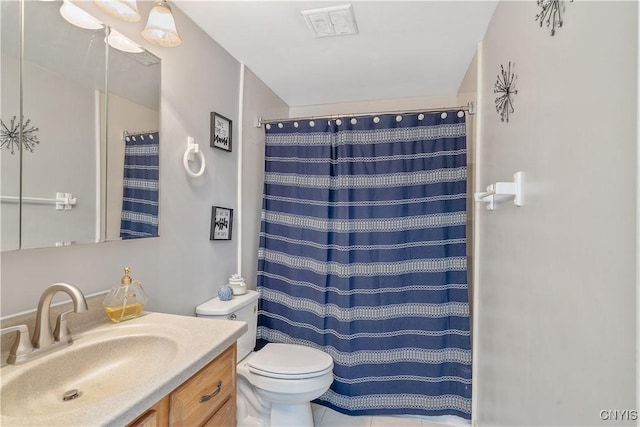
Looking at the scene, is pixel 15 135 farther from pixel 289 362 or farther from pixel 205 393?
pixel 289 362

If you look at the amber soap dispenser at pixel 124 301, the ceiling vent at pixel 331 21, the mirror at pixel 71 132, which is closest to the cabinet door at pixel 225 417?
the amber soap dispenser at pixel 124 301

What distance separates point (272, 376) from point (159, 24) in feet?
5.59

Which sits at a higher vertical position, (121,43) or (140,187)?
(121,43)

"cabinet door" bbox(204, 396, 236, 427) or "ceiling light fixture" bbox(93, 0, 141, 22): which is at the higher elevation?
"ceiling light fixture" bbox(93, 0, 141, 22)

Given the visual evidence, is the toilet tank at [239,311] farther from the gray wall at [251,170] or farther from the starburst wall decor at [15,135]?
the starburst wall decor at [15,135]

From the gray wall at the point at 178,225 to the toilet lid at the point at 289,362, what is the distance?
0.48 metres

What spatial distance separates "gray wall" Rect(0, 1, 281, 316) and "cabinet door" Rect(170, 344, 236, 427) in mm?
544

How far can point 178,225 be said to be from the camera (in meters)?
1.56

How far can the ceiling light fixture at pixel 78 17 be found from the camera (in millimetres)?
1025

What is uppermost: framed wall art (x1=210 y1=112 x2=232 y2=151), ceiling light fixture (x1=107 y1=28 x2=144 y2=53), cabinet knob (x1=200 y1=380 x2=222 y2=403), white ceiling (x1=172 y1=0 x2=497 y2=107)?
white ceiling (x1=172 y1=0 x2=497 y2=107)

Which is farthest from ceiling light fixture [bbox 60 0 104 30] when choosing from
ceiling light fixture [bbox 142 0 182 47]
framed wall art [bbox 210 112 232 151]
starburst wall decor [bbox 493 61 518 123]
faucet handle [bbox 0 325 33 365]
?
starburst wall decor [bbox 493 61 518 123]

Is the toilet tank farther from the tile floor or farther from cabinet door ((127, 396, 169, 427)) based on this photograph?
cabinet door ((127, 396, 169, 427))

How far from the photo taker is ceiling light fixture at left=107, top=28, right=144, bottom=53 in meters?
1.17

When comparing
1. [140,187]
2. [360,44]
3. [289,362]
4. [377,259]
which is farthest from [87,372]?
[360,44]
